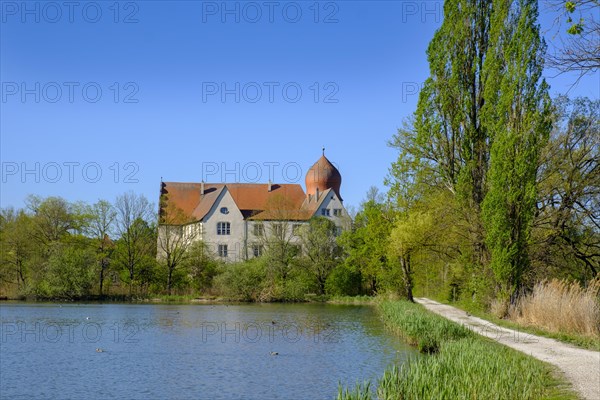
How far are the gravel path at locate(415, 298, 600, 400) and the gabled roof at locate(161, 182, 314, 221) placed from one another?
148 feet

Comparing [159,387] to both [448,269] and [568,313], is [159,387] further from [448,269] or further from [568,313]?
[448,269]

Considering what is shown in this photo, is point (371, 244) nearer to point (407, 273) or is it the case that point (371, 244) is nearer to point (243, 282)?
point (407, 273)

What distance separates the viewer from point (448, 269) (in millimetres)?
39250

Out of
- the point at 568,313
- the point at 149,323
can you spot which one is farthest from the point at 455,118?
the point at 149,323

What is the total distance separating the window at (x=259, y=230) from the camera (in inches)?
2420

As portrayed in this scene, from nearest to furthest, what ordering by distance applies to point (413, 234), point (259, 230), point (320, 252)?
point (413, 234) → point (320, 252) → point (259, 230)

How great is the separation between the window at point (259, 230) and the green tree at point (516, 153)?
126 feet

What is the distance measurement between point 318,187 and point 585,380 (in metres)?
58.0

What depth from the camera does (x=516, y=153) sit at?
934 inches

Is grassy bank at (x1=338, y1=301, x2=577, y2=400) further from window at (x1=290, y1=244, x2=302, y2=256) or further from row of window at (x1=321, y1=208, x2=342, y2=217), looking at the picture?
row of window at (x1=321, y1=208, x2=342, y2=217)

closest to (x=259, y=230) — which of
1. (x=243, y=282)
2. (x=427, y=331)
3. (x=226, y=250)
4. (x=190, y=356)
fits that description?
(x=226, y=250)

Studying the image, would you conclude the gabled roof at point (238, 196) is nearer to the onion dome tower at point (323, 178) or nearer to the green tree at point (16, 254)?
the onion dome tower at point (323, 178)

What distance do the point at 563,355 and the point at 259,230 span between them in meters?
49.1

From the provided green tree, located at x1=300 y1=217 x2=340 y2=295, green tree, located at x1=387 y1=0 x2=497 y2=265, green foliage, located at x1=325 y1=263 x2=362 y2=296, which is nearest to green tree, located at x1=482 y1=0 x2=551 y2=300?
green tree, located at x1=387 y1=0 x2=497 y2=265
